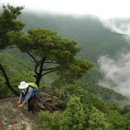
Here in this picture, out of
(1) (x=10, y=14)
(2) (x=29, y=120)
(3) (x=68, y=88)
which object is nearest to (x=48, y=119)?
(2) (x=29, y=120)

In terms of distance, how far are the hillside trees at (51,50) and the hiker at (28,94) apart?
6120 millimetres

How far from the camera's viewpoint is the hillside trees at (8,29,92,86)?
2839 centimetres

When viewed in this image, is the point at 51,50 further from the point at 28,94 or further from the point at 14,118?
the point at 14,118

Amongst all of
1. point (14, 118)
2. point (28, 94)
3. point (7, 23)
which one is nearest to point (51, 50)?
Result: point (7, 23)

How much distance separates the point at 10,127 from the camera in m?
20.7

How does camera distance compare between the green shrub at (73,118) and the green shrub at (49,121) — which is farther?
the green shrub at (49,121)

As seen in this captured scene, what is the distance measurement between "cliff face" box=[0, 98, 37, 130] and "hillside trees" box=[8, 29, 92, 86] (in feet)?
21.1

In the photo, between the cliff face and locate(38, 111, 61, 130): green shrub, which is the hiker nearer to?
the cliff face

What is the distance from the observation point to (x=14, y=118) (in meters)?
21.4

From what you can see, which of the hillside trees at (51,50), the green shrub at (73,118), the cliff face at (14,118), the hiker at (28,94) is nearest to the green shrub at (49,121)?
the cliff face at (14,118)

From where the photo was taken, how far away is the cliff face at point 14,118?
2081 cm

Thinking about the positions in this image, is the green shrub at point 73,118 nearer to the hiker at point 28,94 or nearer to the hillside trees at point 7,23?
the hiker at point 28,94

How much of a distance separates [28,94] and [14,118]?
58.1 inches

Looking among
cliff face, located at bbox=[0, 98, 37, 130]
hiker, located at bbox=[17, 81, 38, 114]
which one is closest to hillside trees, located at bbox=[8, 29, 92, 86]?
hiker, located at bbox=[17, 81, 38, 114]
